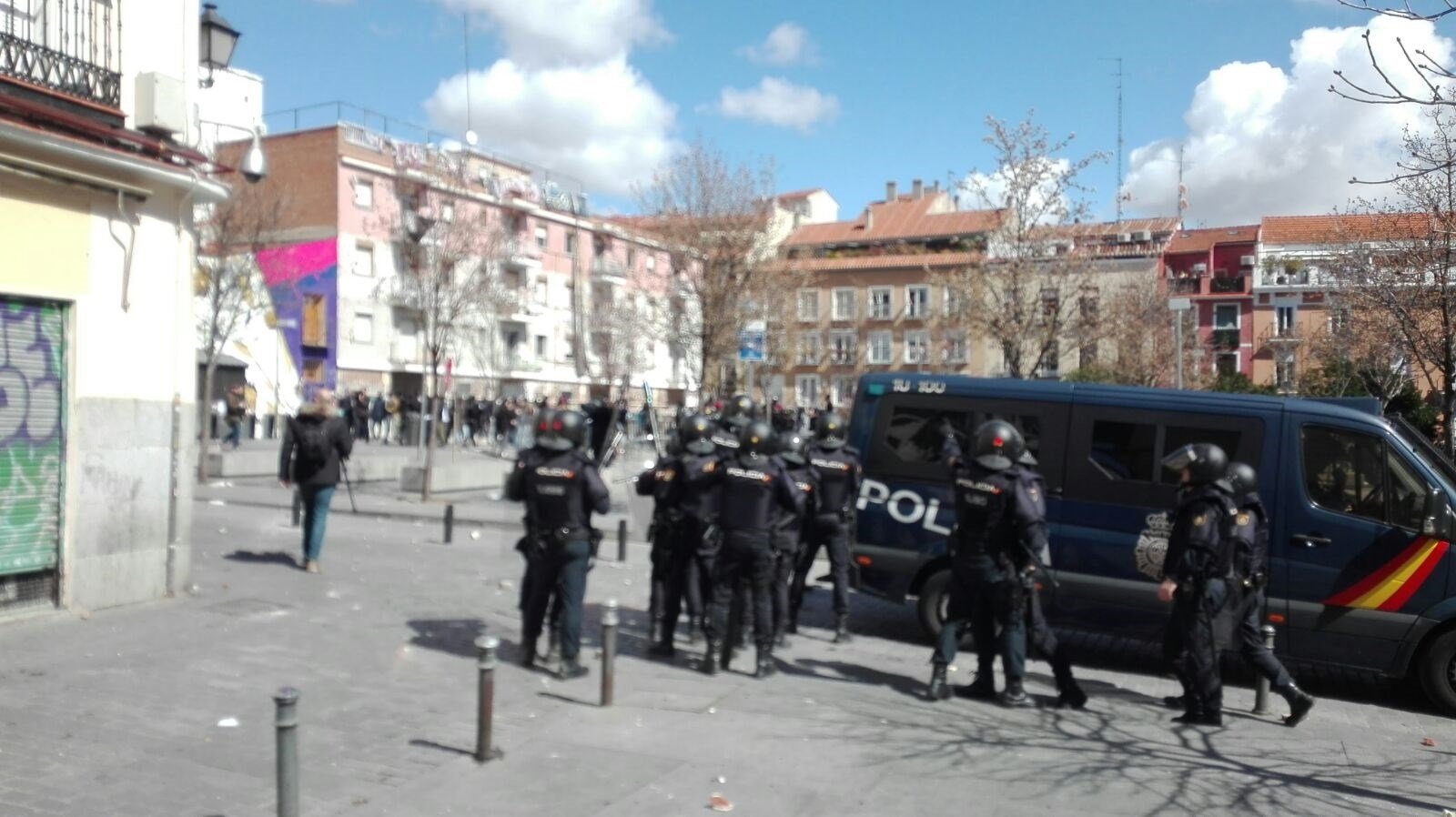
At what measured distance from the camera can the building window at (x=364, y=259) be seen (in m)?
47.1

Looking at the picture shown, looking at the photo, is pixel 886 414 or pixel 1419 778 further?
pixel 886 414

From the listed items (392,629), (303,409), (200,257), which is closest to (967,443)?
(392,629)

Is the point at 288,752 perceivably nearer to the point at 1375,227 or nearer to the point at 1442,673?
the point at 1442,673

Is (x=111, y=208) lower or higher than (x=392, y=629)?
higher

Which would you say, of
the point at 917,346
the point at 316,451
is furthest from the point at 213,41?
the point at 917,346

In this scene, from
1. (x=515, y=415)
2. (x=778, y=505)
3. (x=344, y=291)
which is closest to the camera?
(x=778, y=505)

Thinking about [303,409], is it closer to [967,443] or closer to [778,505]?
[778,505]

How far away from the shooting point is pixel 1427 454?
27.3ft

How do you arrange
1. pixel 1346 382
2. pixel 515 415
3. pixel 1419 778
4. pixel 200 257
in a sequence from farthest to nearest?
1. pixel 515 415
2. pixel 200 257
3. pixel 1346 382
4. pixel 1419 778

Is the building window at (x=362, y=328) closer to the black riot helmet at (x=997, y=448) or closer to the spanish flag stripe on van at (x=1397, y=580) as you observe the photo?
the black riot helmet at (x=997, y=448)

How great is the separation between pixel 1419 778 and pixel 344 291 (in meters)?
45.1

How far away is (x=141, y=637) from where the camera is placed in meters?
8.25

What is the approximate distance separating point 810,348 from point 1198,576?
152 ft

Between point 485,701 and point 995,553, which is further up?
point 995,553
